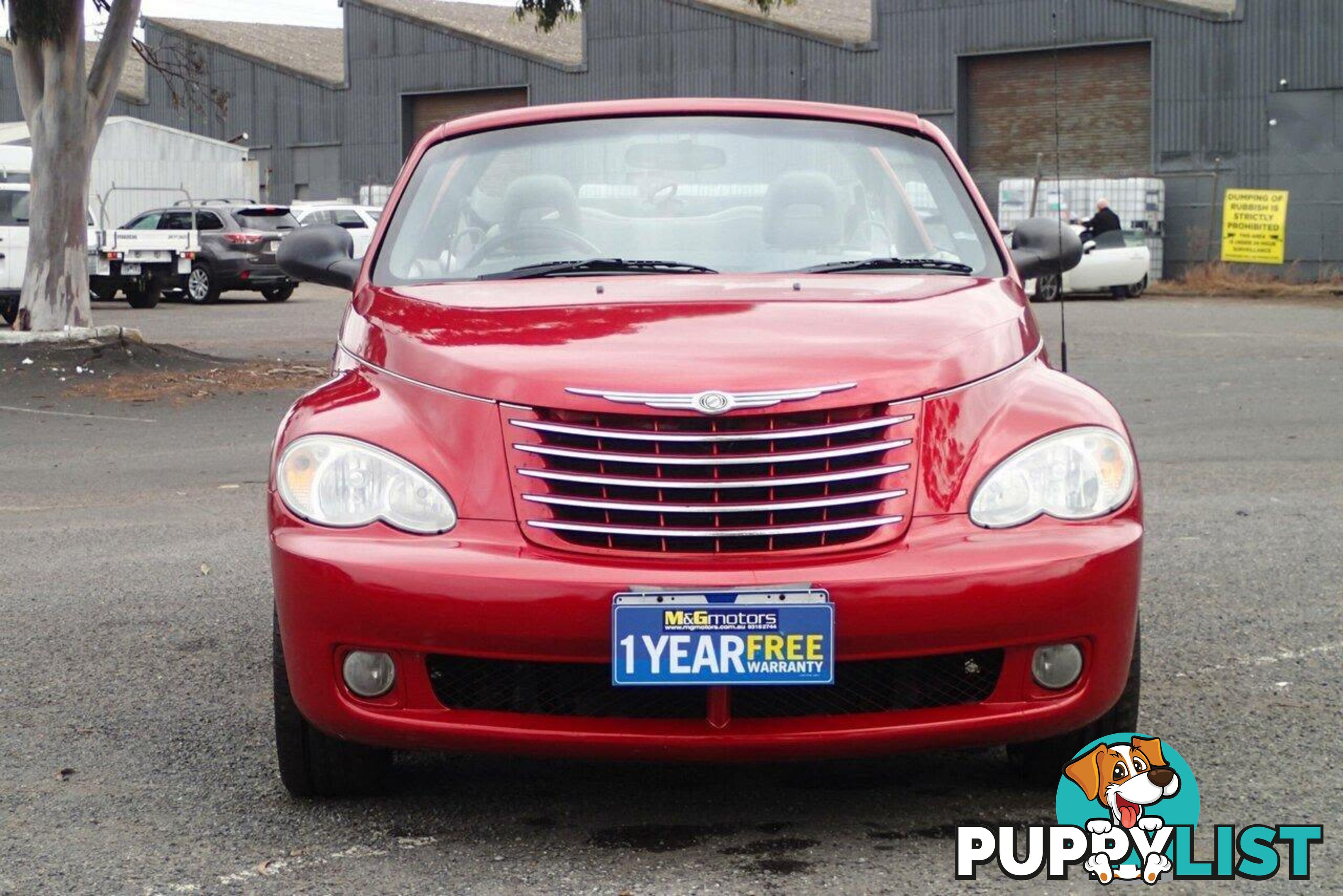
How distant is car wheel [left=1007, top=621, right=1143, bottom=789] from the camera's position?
3.92m

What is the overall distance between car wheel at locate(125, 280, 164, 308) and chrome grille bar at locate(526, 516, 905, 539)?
26756 mm

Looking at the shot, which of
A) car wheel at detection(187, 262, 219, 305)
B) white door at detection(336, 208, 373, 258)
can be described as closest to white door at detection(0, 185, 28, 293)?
car wheel at detection(187, 262, 219, 305)

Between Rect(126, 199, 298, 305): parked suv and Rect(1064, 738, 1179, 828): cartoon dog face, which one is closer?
Rect(1064, 738, 1179, 828): cartoon dog face

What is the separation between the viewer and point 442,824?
3.90m

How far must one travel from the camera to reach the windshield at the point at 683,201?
4.81 meters

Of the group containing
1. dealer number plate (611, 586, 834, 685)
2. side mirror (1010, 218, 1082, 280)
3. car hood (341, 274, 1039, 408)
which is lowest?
dealer number plate (611, 586, 834, 685)

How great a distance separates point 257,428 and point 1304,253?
87.2 feet

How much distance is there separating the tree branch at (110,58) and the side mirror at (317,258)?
12039mm

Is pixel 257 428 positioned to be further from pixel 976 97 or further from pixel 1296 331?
pixel 976 97

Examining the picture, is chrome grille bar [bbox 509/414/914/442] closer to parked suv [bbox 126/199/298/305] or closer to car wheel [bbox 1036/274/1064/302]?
car wheel [bbox 1036/274/1064/302]

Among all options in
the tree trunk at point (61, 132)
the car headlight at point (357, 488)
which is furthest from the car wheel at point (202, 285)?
the car headlight at point (357, 488)

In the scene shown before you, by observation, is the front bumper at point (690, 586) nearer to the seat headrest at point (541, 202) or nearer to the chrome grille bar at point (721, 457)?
the chrome grille bar at point (721, 457)

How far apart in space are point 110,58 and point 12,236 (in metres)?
7.50

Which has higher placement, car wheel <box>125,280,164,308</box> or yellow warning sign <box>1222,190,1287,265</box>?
yellow warning sign <box>1222,190,1287,265</box>
